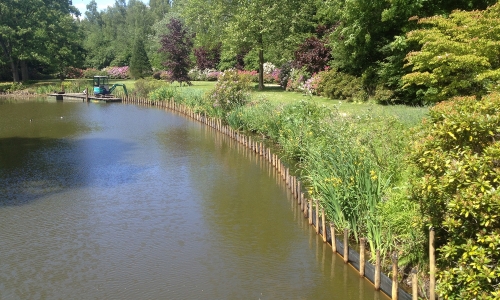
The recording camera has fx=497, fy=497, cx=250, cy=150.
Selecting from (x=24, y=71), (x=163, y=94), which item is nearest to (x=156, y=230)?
(x=163, y=94)

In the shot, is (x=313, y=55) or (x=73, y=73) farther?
(x=73, y=73)

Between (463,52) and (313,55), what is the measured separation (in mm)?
16023

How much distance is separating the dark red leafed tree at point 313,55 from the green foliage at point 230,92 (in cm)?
774

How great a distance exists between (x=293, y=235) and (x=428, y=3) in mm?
15573

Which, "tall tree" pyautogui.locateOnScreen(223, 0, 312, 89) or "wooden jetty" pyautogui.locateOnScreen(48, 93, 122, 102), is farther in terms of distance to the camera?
"wooden jetty" pyautogui.locateOnScreen(48, 93, 122, 102)

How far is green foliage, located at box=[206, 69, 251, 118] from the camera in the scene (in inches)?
947

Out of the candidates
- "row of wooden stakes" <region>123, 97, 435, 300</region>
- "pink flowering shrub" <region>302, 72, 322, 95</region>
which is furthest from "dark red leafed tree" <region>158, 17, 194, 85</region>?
"pink flowering shrub" <region>302, 72, 322, 95</region>

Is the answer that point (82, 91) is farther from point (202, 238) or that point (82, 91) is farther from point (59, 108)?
point (202, 238)

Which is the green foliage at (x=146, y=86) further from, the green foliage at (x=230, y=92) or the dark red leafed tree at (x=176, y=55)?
the green foliage at (x=230, y=92)

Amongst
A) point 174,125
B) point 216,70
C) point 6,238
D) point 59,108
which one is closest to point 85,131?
point 174,125

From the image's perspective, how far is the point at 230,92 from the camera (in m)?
24.0

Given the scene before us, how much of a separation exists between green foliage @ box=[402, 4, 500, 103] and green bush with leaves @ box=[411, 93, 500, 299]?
8505mm

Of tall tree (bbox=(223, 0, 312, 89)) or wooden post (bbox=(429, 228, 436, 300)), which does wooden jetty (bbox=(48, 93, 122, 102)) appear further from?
wooden post (bbox=(429, 228, 436, 300))

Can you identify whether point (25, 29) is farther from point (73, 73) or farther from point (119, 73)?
point (119, 73)
